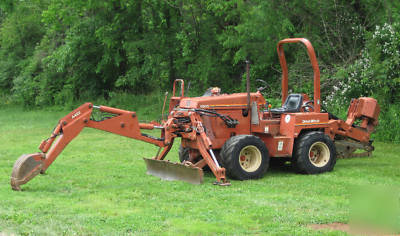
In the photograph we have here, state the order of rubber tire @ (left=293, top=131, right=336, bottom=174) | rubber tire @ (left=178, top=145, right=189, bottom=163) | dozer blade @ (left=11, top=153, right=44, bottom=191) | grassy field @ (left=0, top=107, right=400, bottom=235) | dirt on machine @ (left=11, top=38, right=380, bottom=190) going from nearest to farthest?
grassy field @ (left=0, top=107, right=400, bottom=235)
dozer blade @ (left=11, top=153, right=44, bottom=191)
dirt on machine @ (left=11, top=38, right=380, bottom=190)
rubber tire @ (left=293, top=131, right=336, bottom=174)
rubber tire @ (left=178, top=145, right=189, bottom=163)

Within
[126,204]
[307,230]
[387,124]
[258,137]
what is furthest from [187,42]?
[307,230]

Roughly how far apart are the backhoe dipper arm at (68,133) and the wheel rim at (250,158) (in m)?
1.44

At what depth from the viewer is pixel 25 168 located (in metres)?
8.83

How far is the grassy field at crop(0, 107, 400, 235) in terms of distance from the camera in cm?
687

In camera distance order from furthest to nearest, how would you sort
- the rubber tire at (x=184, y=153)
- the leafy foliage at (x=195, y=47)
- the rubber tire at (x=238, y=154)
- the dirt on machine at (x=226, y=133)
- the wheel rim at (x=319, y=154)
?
the leafy foliage at (x=195, y=47)
the rubber tire at (x=184, y=153)
the wheel rim at (x=319, y=154)
the rubber tire at (x=238, y=154)
the dirt on machine at (x=226, y=133)

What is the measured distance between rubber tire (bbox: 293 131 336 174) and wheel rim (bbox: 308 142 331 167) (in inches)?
2.3

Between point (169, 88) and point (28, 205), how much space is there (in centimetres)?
1840

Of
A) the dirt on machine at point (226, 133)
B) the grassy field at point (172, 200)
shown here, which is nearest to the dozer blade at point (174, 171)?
the dirt on machine at point (226, 133)

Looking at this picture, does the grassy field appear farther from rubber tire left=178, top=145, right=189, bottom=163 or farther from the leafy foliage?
the leafy foliage

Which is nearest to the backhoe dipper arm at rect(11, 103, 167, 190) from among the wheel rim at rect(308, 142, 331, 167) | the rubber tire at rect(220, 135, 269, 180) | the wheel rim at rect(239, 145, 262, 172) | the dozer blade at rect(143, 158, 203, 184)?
the dozer blade at rect(143, 158, 203, 184)

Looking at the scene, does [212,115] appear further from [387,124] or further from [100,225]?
[387,124]

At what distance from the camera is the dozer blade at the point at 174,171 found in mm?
9578

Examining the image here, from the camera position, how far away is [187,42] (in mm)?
24016

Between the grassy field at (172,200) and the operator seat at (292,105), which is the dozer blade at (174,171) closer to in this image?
the grassy field at (172,200)
